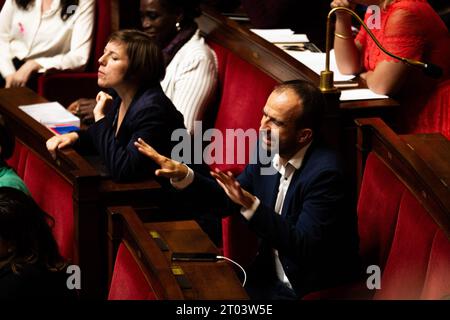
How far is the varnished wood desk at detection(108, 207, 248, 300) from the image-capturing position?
5.04ft

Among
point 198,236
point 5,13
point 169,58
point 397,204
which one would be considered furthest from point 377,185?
point 5,13

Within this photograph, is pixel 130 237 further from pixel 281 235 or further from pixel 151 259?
pixel 281 235

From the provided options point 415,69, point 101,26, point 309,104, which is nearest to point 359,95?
point 415,69

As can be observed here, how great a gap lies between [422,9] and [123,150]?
85 cm

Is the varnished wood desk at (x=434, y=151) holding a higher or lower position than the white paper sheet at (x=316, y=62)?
higher

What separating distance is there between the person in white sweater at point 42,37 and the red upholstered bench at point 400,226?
181 cm

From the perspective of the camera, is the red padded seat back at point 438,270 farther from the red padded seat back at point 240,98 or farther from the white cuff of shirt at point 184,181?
the red padded seat back at point 240,98

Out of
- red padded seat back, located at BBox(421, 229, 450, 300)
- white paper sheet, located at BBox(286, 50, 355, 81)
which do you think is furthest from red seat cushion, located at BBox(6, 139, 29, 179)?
red padded seat back, located at BBox(421, 229, 450, 300)

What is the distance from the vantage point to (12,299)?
6.14 ft

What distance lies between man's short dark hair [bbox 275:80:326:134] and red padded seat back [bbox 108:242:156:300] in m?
0.49

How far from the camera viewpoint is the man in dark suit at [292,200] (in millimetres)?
1866

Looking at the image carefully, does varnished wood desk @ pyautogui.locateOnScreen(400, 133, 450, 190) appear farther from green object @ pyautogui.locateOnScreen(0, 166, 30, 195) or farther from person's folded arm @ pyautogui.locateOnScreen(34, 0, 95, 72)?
person's folded arm @ pyautogui.locateOnScreen(34, 0, 95, 72)

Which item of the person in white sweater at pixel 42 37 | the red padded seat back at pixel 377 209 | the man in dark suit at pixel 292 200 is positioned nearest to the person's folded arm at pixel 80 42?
the person in white sweater at pixel 42 37

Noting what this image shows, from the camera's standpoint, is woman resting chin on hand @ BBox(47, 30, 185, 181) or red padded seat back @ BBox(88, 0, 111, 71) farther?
red padded seat back @ BBox(88, 0, 111, 71)
